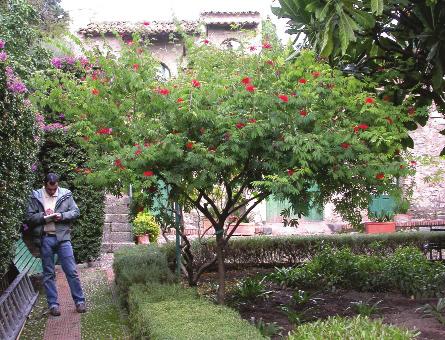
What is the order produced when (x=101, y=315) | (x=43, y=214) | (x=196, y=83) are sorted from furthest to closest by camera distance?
(x=101, y=315) → (x=43, y=214) → (x=196, y=83)

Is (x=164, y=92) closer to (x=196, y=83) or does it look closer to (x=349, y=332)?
(x=196, y=83)

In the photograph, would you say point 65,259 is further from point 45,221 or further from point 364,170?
point 364,170

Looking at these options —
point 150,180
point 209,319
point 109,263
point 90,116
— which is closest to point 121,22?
point 109,263

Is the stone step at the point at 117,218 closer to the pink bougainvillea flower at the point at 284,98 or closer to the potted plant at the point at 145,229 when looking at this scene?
the potted plant at the point at 145,229

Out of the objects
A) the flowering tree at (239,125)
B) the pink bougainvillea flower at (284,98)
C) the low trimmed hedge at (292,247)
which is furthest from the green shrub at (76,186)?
the pink bougainvillea flower at (284,98)

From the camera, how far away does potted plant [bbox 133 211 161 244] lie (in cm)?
1677

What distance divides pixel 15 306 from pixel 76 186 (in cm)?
519

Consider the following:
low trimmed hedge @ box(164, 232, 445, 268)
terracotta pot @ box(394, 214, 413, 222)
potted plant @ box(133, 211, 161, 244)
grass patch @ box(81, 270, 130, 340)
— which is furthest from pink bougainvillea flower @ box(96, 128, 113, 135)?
terracotta pot @ box(394, 214, 413, 222)

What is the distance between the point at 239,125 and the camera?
6.64 m

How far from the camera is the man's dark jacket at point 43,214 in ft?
25.0

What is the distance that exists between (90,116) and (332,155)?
305 centimetres

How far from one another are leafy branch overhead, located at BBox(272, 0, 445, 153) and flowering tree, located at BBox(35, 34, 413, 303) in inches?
18.6

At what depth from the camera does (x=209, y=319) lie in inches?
207

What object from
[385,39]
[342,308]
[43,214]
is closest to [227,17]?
[385,39]
